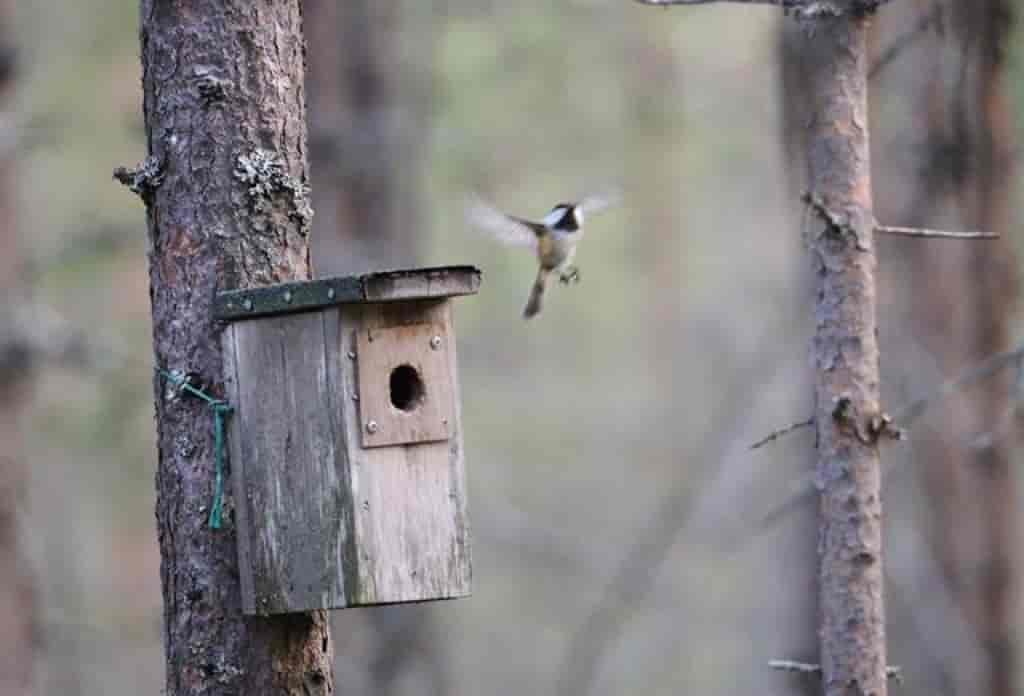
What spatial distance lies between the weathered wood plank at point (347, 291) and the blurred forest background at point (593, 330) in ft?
4.57

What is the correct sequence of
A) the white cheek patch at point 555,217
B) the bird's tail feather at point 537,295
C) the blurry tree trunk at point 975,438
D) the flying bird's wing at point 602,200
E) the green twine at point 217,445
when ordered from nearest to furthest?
the green twine at point 217,445 < the flying bird's wing at point 602,200 < the white cheek patch at point 555,217 < the bird's tail feather at point 537,295 < the blurry tree trunk at point 975,438

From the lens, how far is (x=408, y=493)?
150 inches

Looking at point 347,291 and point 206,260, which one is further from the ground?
point 206,260

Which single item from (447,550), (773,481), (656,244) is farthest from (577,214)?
(656,244)

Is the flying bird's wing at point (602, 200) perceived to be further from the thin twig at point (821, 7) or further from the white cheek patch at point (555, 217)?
the thin twig at point (821, 7)

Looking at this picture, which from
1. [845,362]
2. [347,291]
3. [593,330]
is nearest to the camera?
[347,291]

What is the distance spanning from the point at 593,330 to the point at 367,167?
10355 mm

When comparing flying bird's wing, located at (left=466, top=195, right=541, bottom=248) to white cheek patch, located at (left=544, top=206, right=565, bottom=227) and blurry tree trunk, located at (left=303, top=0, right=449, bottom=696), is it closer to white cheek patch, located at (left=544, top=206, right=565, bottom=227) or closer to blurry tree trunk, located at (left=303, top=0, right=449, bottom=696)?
white cheek patch, located at (left=544, top=206, right=565, bottom=227)

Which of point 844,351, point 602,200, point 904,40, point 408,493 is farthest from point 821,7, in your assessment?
point 408,493

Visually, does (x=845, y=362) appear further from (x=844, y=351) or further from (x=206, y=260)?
(x=206, y=260)

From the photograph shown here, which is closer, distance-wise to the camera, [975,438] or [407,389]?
[407,389]

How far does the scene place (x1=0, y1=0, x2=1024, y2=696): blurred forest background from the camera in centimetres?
990

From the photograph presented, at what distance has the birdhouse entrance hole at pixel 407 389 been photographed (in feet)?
12.7

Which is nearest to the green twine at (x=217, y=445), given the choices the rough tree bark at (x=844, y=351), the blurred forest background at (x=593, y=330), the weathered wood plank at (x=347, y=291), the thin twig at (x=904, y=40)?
the weathered wood plank at (x=347, y=291)
